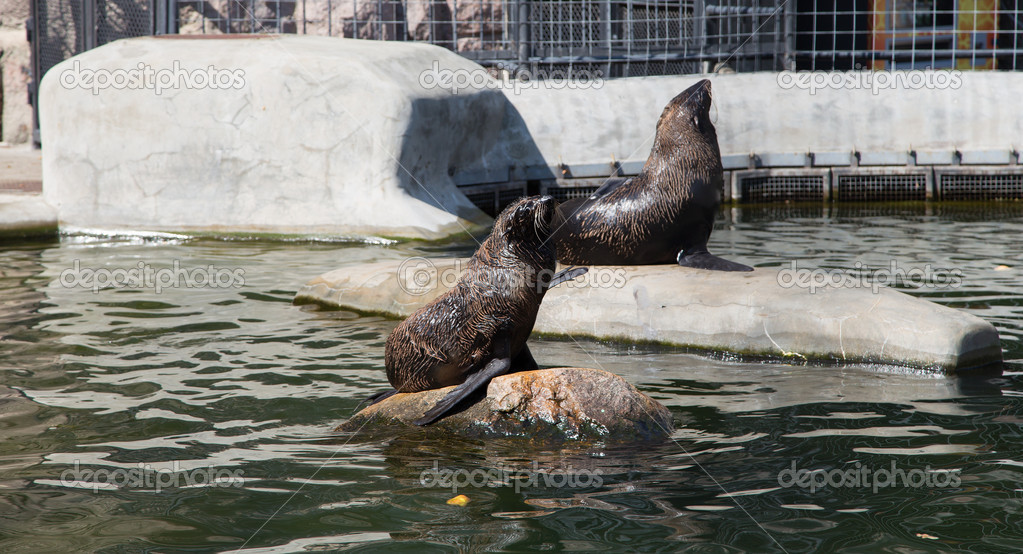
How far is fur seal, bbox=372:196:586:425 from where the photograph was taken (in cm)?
486

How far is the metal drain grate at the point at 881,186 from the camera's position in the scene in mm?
13961

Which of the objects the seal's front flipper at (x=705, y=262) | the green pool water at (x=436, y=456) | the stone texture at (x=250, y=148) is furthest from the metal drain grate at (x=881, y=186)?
the seal's front flipper at (x=705, y=262)

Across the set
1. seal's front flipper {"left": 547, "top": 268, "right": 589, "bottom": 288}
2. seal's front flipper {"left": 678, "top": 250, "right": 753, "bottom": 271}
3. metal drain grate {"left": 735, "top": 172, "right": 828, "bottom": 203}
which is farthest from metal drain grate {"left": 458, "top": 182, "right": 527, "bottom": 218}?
seal's front flipper {"left": 547, "top": 268, "right": 589, "bottom": 288}

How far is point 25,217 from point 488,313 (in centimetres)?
885

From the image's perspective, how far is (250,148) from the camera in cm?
1202

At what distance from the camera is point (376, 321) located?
25.2 ft

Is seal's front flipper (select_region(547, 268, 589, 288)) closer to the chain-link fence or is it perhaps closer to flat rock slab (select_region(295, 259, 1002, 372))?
flat rock slab (select_region(295, 259, 1002, 372))

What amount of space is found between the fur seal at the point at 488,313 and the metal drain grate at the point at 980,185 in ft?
34.9

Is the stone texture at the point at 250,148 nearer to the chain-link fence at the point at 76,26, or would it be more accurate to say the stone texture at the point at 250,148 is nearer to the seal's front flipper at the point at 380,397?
the chain-link fence at the point at 76,26

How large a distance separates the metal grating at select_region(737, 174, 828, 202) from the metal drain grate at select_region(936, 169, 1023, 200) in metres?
1.62

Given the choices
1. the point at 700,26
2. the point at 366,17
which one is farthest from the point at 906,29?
the point at 366,17

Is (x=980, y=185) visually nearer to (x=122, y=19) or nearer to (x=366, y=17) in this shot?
(x=366, y=17)

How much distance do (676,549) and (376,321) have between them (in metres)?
4.45

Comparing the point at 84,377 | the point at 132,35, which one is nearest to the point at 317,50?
A: the point at 132,35
